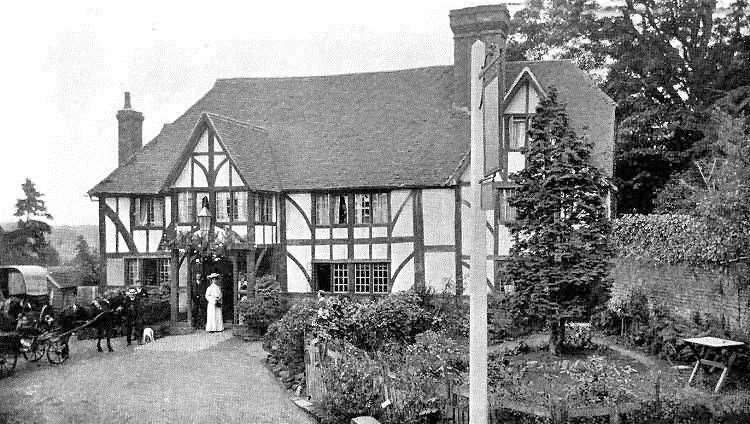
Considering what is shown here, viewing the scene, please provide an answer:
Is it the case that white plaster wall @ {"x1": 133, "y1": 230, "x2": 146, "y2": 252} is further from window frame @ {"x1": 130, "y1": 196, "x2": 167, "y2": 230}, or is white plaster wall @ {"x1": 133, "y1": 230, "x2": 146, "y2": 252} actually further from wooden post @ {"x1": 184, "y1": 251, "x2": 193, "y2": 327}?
wooden post @ {"x1": 184, "y1": 251, "x2": 193, "y2": 327}

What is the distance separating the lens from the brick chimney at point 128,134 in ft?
62.4

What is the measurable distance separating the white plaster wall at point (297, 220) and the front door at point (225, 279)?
2.09m

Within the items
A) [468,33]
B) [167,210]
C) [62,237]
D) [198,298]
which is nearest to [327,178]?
[167,210]

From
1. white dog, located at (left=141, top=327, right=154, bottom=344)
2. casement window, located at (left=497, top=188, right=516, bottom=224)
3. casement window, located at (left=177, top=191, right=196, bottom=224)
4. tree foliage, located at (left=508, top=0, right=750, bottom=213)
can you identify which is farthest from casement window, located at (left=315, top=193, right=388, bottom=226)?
tree foliage, located at (left=508, top=0, right=750, bottom=213)

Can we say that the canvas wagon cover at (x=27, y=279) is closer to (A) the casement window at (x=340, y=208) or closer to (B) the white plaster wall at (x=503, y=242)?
(A) the casement window at (x=340, y=208)

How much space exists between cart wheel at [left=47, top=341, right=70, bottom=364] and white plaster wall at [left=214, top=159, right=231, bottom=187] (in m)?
6.31

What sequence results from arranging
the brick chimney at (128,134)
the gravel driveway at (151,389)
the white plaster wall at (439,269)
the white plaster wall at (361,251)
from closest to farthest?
the gravel driveway at (151,389), the white plaster wall at (439,269), the brick chimney at (128,134), the white plaster wall at (361,251)

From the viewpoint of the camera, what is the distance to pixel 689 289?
1469 cm

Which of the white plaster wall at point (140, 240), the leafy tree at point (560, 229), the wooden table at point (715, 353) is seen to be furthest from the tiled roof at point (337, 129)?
the wooden table at point (715, 353)

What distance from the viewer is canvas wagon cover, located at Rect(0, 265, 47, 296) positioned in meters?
9.37

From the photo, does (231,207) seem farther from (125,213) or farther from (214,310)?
(125,213)

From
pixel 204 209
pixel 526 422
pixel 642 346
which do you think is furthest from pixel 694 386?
pixel 204 209

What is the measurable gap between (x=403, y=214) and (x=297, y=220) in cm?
A: 326

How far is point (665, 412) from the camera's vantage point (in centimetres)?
902
